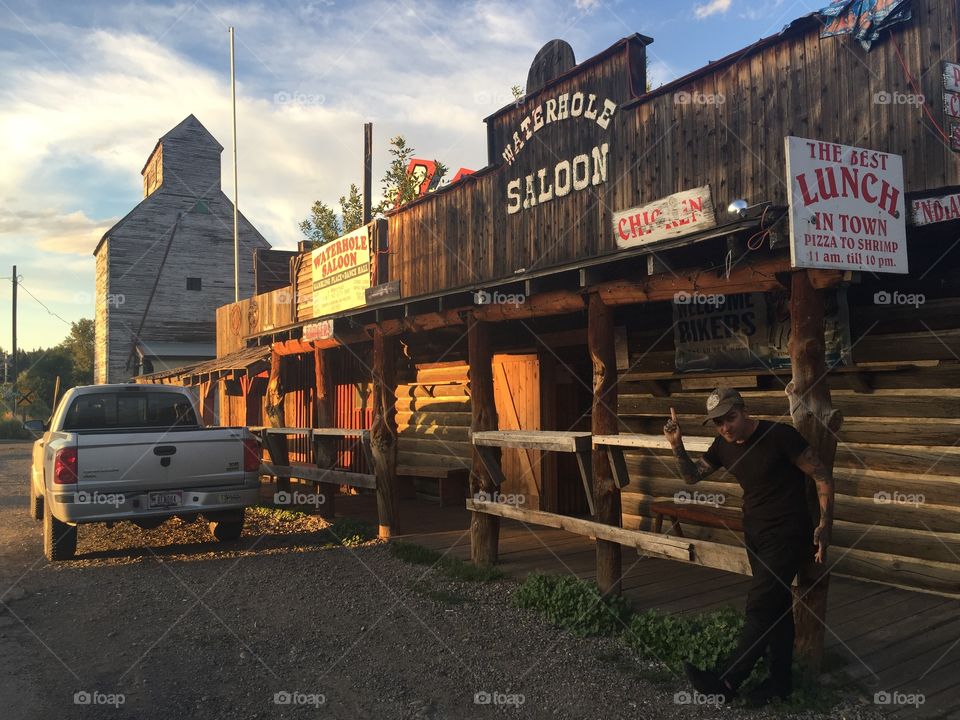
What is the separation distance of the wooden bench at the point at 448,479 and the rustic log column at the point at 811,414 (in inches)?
313

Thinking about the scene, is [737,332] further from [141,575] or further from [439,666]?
[141,575]

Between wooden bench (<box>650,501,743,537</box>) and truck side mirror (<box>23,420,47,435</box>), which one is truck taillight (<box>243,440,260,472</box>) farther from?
wooden bench (<box>650,501,743,537</box>)

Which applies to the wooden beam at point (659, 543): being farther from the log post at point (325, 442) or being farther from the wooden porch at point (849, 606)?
the log post at point (325, 442)

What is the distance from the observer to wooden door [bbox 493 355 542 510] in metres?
11.1

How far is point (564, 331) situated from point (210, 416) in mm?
15066

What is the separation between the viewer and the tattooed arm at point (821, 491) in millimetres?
4199

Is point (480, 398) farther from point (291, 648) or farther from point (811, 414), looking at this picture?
point (811, 414)

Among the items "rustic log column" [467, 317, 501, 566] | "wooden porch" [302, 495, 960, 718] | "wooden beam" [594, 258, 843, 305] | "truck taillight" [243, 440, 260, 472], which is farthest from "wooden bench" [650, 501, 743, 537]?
"truck taillight" [243, 440, 260, 472]

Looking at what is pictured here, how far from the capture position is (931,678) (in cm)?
462

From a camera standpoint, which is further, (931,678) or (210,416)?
(210,416)

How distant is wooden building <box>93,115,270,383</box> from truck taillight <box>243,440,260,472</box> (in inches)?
1022

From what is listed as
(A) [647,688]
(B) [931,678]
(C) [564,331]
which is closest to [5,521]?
(C) [564,331]

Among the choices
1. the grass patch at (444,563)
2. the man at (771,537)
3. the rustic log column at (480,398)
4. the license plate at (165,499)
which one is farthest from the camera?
the license plate at (165,499)

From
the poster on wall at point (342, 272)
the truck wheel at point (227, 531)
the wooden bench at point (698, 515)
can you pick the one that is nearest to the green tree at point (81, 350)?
the poster on wall at point (342, 272)
